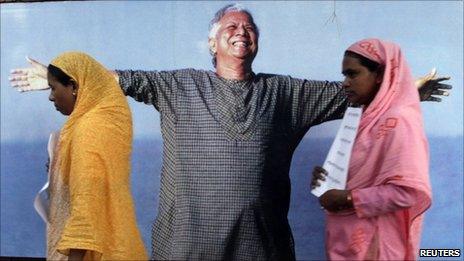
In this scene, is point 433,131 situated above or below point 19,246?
above

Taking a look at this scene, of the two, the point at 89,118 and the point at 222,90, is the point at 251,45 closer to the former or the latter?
the point at 222,90

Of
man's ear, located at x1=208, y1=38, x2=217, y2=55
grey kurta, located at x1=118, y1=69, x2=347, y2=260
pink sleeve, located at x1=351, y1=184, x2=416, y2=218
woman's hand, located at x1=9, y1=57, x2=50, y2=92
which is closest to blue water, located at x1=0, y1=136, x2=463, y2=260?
grey kurta, located at x1=118, y1=69, x2=347, y2=260

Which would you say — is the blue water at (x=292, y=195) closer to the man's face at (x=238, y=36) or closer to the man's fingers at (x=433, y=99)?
the man's fingers at (x=433, y=99)

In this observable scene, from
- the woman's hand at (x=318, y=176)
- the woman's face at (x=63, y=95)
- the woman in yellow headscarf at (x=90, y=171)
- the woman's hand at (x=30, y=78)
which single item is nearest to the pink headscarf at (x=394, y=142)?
the woman's hand at (x=318, y=176)

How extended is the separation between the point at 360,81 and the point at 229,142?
76cm

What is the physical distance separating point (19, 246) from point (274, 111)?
56.0 inches

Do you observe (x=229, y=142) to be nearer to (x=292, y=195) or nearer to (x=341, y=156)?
(x=292, y=195)

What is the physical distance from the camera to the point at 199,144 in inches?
123

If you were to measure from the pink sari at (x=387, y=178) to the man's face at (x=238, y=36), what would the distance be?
2.52ft

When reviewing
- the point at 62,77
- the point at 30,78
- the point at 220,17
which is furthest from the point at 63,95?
the point at 220,17

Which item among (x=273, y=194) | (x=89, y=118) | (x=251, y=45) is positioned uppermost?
(x=251, y=45)

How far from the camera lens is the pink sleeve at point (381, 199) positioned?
7.58 ft

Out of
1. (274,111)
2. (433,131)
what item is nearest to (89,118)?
(274,111)

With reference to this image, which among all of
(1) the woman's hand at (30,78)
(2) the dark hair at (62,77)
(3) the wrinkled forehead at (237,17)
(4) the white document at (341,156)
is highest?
(3) the wrinkled forehead at (237,17)
